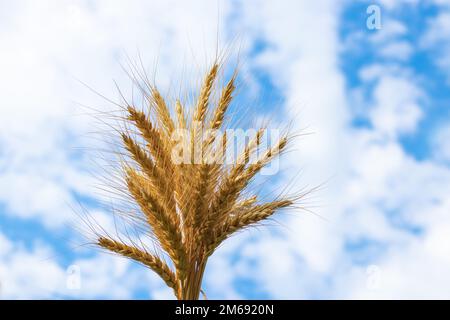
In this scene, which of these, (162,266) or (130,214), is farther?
(130,214)

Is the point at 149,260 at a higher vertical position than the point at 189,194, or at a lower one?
lower
